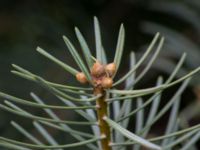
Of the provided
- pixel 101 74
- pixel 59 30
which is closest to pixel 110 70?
pixel 101 74

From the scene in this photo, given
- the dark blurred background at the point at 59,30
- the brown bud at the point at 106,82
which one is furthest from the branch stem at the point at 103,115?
the dark blurred background at the point at 59,30

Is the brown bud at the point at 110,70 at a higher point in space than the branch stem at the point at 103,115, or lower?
higher

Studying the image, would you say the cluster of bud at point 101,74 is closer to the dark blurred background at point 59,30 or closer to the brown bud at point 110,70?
the brown bud at point 110,70

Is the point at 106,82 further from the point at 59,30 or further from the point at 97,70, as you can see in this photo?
the point at 59,30

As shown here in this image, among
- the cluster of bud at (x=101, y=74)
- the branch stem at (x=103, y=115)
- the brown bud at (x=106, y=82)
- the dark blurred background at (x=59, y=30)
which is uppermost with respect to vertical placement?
the dark blurred background at (x=59, y=30)

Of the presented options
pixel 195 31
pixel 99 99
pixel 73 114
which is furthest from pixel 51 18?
pixel 99 99

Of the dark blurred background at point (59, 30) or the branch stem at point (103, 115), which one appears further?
the dark blurred background at point (59, 30)
